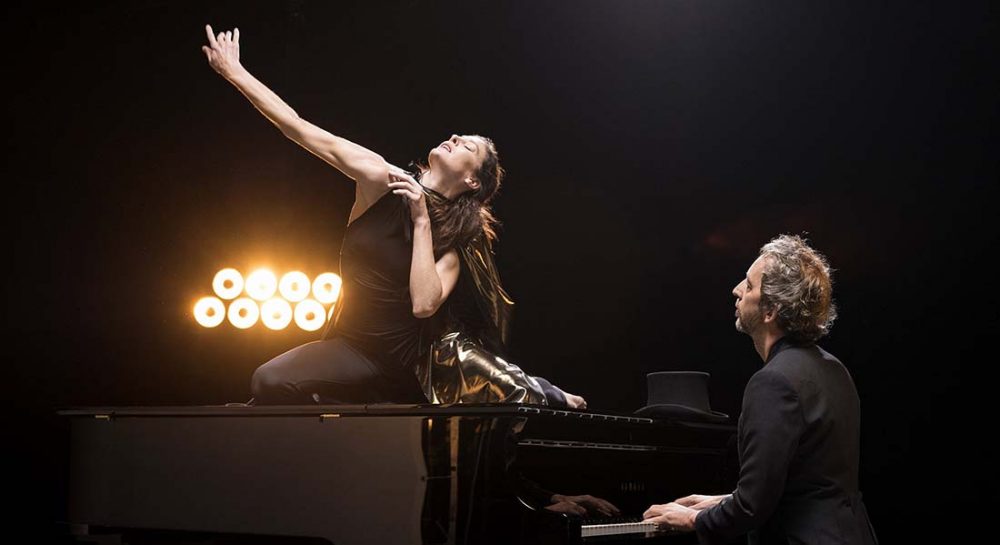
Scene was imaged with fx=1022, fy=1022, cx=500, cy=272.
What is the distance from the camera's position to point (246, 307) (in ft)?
16.5

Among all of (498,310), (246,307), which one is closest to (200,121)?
(246,307)

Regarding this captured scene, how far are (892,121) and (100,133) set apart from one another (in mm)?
3741

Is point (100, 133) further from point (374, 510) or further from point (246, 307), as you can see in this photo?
point (374, 510)

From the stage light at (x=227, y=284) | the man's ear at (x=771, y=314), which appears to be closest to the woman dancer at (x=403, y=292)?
the stage light at (x=227, y=284)

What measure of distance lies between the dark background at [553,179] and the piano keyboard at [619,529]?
1860 mm

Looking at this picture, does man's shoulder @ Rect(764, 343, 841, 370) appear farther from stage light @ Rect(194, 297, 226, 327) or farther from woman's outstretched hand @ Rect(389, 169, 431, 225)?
stage light @ Rect(194, 297, 226, 327)

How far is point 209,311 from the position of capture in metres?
5.10

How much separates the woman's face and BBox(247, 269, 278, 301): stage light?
1.22 metres

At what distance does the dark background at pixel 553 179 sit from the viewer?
4410 mm

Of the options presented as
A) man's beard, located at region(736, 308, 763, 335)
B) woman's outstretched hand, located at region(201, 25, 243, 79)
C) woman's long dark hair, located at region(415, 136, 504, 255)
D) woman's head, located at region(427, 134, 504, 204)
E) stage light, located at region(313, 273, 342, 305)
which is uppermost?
woman's outstretched hand, located at region(201, 25, 243, 79)

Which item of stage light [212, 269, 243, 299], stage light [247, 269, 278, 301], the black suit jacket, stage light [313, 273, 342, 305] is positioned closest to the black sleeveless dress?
stage light [313, 273, 342, 305]

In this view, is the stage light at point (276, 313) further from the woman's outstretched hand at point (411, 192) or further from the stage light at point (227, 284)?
the woman's outstretched hand at point (411, 192)

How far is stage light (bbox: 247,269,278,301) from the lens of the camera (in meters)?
5.05

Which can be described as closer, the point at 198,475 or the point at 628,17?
the point at 198,475
